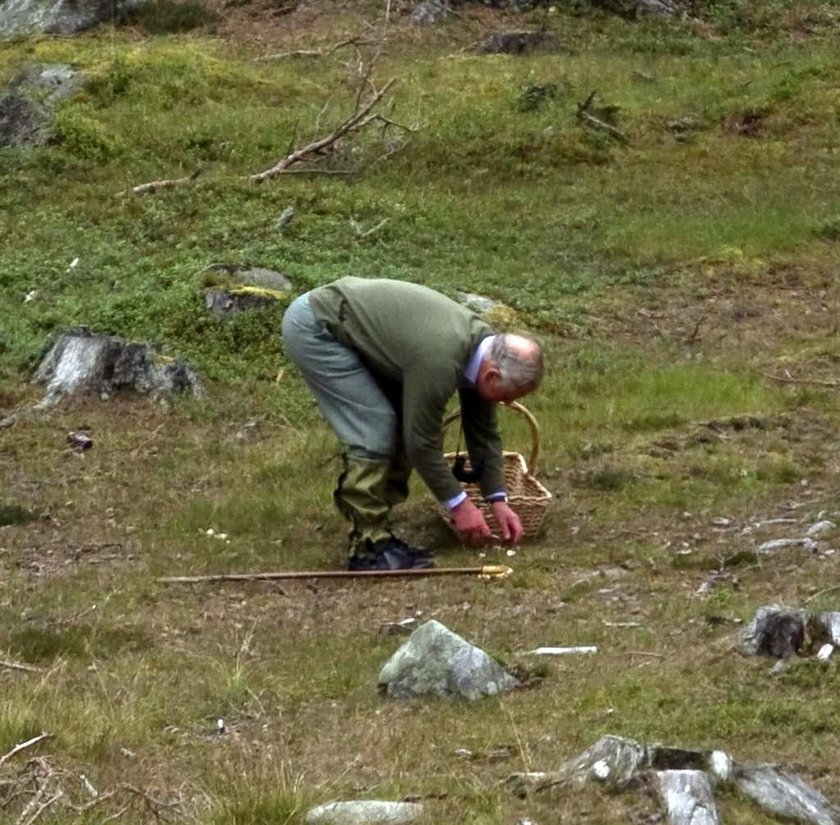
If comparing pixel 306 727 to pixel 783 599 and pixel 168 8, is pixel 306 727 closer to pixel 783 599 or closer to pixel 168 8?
pixel 783 599

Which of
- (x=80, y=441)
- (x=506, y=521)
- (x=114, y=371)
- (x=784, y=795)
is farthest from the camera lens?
(x=114, y=371)

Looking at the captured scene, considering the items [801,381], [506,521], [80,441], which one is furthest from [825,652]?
[80,441]

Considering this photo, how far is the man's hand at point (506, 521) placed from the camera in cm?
764

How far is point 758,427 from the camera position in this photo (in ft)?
32.0

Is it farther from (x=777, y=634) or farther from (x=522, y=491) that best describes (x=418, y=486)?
(x=777, y=634)

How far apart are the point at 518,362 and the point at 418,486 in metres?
2.18

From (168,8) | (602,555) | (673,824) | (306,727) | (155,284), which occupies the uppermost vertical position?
(673,824)

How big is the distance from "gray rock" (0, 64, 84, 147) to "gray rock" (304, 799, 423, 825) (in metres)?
14.3

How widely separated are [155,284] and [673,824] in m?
9.39

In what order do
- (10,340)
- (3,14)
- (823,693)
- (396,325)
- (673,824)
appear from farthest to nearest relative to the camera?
(3,14) < (10,340) < (396,325) < (823,693) < (673,824)

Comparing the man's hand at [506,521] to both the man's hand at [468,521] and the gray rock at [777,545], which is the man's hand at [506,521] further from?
the gray rock at [777,545]

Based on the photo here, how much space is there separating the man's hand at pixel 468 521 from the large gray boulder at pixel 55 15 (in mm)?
16293

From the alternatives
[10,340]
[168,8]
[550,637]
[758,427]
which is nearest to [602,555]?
[550,637]

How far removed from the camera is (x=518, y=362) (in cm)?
693
